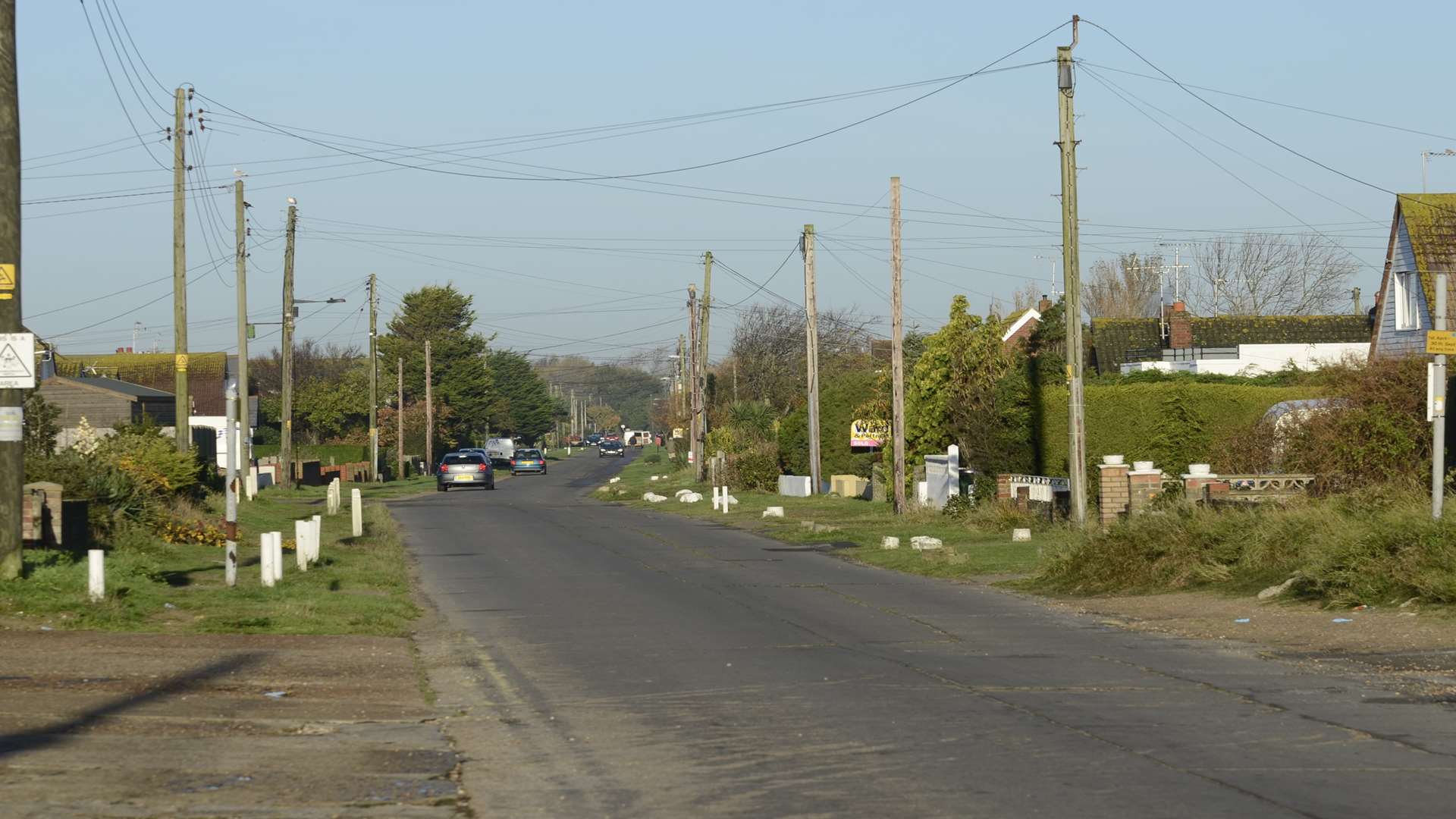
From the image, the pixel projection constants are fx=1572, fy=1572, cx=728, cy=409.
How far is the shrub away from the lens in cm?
5409

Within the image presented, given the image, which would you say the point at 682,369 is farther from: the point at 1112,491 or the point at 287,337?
the point at 1112,491

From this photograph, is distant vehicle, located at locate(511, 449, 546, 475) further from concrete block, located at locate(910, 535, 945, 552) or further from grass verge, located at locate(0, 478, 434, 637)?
concrete block, located at locate(910, 535, 945, 552)

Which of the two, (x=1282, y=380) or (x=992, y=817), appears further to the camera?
(x=1282, y=380)

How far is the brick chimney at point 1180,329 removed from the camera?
1951 inches

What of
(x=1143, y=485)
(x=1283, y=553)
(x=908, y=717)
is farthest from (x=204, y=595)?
(x=1143, y=485)

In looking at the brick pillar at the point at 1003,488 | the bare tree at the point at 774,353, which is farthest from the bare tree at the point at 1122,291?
the brick pillar at the point at 1003,488

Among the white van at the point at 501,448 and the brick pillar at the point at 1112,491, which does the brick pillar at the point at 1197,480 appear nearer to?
the brick pillar at the point at 1112,491

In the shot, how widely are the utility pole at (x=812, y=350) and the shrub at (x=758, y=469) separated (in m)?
7.99

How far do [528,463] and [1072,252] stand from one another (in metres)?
59.4

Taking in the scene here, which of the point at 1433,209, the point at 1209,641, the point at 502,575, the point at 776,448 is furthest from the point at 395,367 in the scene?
the point at 1209,641

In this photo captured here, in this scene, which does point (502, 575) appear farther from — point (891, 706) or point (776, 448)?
point (776, 448)

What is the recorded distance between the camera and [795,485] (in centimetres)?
4916

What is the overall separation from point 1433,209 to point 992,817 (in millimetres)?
35430

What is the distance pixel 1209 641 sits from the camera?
1434cm
